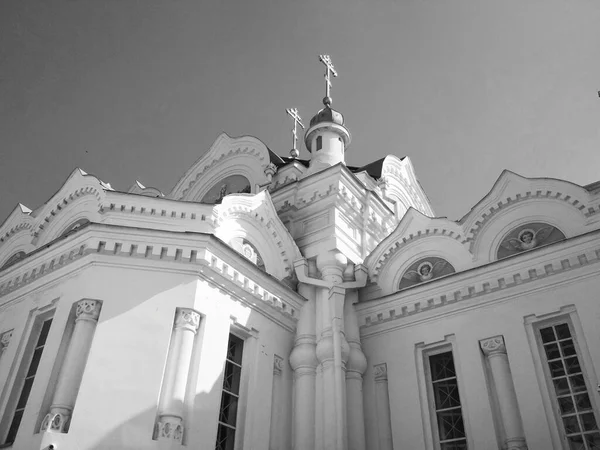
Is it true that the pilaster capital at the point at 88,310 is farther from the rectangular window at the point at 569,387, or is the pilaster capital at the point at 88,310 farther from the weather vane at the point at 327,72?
the weather vane at the point at 327,72

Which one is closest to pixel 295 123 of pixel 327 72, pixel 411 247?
pixel 327 72

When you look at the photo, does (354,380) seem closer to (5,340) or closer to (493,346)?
(493,346)

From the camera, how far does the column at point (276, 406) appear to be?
31.6 ft

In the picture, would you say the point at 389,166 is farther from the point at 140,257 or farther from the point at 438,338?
the point at 140,257

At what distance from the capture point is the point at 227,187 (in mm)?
15445

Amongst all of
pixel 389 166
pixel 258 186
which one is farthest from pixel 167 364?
pixel 389 166

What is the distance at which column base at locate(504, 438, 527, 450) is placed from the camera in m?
8.73

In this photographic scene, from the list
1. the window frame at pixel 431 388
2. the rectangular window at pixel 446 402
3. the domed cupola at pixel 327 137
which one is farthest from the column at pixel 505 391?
the domed cupola at pixel 327 137

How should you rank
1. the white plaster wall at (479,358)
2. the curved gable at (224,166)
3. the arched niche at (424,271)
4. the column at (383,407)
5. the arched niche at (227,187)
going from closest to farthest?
the white plaster wall at (479,358)
the column at (383,407)
the arched niche at (424,271)
the curved gable at (224,166)
the arched niche at (227,187)

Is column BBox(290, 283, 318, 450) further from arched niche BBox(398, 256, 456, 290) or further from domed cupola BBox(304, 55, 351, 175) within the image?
domed cupola BBox(304, 55, 351, 175)

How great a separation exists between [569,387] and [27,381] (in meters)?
8.50

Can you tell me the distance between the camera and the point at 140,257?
9305 millimetres

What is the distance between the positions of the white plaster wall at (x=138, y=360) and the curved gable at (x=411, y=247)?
3064 millimetres

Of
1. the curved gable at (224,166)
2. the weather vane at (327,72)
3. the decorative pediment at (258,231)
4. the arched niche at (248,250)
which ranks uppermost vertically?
the weather vane at (327,72)
